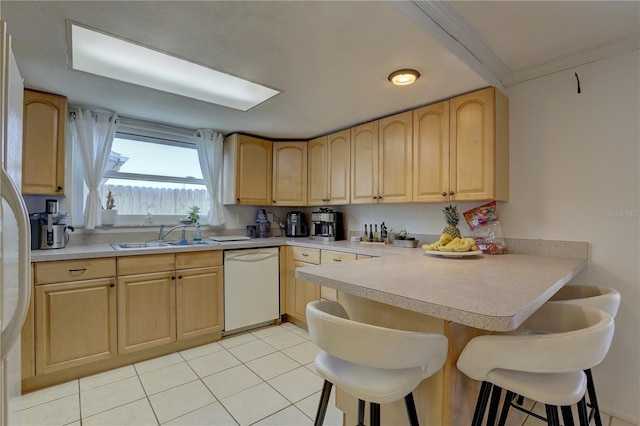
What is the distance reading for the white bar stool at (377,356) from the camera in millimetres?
917

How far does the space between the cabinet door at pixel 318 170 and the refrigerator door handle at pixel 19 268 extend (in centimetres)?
265

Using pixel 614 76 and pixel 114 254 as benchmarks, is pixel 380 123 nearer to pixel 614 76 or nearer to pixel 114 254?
pixel 614 76

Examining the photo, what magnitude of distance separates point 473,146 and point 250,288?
7.74 feet

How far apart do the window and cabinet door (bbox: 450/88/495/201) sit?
8.52ft

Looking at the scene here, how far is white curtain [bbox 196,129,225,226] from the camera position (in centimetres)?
331

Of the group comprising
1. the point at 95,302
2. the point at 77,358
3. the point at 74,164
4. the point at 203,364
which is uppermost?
the point at 74,164

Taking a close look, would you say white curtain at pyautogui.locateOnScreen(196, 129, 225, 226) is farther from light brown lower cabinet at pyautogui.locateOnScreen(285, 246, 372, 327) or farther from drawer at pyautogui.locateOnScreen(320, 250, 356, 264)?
drawer at pyautogui.locateOnScreen(320, 250, 356, 264)

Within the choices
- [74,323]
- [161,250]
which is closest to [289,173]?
[161,250]

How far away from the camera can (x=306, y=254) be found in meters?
3.07

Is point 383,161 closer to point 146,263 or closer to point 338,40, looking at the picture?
point 338,40

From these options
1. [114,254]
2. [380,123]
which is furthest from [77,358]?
[380,123]

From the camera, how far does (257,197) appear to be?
352 centimetres

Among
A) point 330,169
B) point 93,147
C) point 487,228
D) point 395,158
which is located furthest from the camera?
point 330,169

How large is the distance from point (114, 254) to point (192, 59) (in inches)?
60.6
